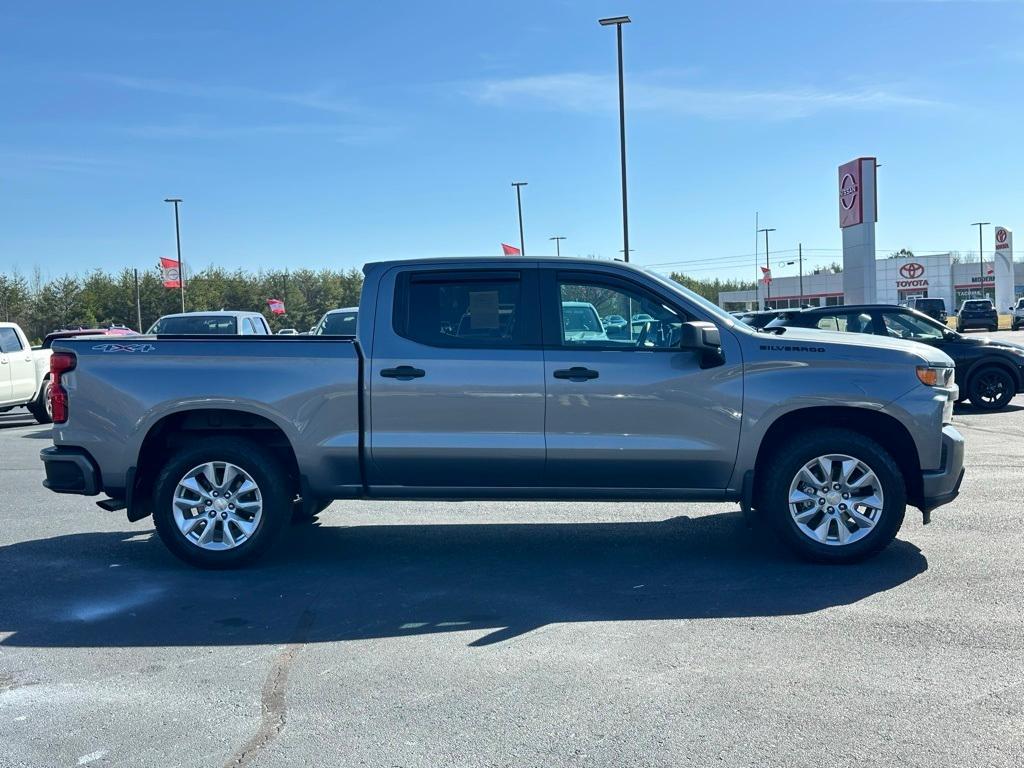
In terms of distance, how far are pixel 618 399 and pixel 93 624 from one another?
3390mm

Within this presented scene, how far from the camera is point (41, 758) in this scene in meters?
3.86

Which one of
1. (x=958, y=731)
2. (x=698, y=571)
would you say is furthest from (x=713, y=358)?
(x=958, y=731)

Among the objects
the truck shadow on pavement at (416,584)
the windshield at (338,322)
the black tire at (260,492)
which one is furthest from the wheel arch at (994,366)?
the black tire at (260,492)

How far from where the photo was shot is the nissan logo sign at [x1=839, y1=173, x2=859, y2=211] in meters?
32.1

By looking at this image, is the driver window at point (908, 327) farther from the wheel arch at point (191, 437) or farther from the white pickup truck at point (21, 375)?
the white pickup truck at point (21, 375)

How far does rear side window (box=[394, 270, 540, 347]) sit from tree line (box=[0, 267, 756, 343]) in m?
45.0

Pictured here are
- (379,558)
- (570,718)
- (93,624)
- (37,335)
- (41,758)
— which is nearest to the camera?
(41,758)

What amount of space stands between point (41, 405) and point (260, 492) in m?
12.3

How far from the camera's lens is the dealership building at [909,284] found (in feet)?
270

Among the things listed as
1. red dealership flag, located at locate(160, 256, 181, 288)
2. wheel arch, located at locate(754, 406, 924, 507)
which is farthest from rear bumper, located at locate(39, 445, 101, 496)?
red dealership flag, located at locate(160, 256, 181, 288)

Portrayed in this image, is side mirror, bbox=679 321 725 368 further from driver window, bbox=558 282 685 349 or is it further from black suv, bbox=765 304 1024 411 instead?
black suv, bbox=765 304 1024 411

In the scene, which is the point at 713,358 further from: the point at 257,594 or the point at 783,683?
the point at 257,594

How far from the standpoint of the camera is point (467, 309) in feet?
21.9

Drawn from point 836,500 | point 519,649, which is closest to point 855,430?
point 836,500
